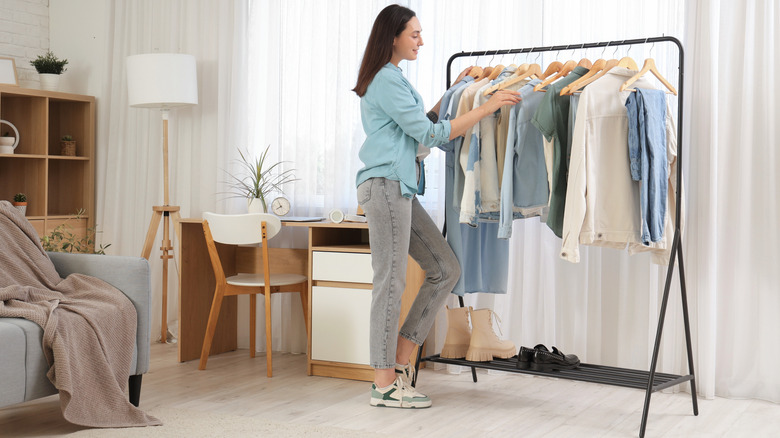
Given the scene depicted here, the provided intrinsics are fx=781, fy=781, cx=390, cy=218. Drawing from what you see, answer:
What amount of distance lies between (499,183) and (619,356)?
1.02m

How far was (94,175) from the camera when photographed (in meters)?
4.81

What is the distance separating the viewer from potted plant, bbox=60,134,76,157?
4664mm

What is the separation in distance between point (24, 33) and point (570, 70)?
350 cm

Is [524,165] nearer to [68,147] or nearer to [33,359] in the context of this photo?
[33,359]

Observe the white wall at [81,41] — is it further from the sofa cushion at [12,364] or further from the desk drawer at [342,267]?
the sofa cushion at [12,364]

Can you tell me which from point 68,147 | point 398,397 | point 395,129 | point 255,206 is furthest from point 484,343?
point 68,147

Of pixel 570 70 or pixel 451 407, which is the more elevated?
pixel 570 70

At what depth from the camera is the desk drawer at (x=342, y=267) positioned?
3.42 metres

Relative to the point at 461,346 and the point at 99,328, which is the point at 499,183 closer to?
the point at 461,346

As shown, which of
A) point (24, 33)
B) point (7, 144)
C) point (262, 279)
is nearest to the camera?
point (262, 279)

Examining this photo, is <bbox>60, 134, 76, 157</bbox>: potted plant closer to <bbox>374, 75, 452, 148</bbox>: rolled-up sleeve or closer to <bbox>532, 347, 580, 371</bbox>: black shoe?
<bbox>374, 75, 452, 148</bbox>: rolled-up sleeve

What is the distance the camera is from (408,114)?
279 centimetres

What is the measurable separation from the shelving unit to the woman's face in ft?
8.39

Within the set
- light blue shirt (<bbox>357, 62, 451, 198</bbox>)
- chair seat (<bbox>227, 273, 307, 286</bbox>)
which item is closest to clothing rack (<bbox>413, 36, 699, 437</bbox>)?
light blue shirt (<bbox>357, 62, 451, 198</bbox>)
